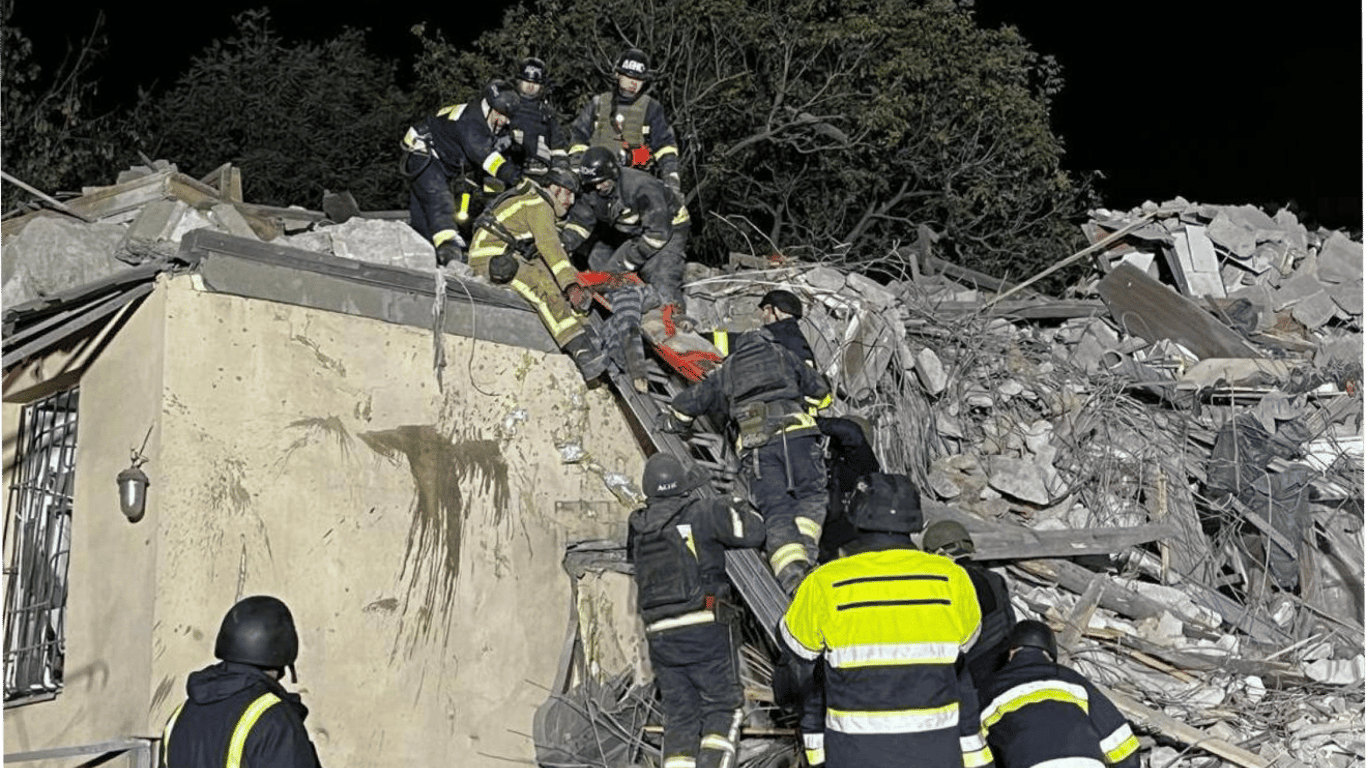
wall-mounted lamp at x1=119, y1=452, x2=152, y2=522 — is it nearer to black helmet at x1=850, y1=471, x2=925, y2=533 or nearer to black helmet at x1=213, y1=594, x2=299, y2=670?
black helmet at x1=213, y1=594, x2=299, y2=670

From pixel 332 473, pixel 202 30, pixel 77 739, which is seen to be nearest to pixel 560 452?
pixel 332 473

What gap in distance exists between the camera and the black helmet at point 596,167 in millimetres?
10656

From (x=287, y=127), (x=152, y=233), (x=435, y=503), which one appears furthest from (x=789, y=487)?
(x=287, y=127)

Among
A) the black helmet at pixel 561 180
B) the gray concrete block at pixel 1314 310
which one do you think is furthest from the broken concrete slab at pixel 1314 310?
the black helmet at pixel 561 180

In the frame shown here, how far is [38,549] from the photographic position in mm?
8742

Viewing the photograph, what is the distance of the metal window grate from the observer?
8625 mm

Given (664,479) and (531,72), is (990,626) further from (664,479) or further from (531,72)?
(531,72)

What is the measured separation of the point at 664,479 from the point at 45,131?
12.0m

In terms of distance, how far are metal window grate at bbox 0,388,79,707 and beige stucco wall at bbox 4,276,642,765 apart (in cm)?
23

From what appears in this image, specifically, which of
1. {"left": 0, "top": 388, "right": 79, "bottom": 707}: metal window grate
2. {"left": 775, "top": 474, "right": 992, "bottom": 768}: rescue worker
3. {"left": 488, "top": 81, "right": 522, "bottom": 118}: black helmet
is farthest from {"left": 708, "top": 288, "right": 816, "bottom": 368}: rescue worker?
{"left": 0, "top": 388, "right": 79, "bottom": 707}: metal window grate

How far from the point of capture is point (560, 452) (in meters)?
9.50

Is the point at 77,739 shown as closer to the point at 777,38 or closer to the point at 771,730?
the point at 771,730

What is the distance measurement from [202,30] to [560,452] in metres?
14.7

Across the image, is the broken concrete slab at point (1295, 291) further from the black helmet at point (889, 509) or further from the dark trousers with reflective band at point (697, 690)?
the black helmet at point (889, 509)
